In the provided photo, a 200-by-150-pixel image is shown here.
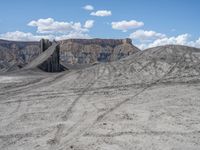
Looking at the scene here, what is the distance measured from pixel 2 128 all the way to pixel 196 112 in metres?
6.83

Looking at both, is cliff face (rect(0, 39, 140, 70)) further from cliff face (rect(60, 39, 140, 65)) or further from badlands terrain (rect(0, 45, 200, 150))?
badlands terrain (rect(0, 45, 200, 150))

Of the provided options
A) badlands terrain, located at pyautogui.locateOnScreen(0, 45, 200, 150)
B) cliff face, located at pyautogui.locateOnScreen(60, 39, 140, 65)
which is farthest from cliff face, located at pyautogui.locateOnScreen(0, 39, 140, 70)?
badlands terrain, located at pyautogui.locateOnScreen(0, 45, 200, 150)

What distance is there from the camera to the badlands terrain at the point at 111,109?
9.62 meters

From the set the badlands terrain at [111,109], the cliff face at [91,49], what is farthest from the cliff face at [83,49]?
the badlands terrain at [111,109]

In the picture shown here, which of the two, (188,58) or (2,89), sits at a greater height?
(188,58)

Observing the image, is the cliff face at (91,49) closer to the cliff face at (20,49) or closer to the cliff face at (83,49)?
the cliff face at (83,49)

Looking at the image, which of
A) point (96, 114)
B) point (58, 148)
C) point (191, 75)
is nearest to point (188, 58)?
point (191, 75)

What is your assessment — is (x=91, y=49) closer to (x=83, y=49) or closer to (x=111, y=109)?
(x=83, y=49)

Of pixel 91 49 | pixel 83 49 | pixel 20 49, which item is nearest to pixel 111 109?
pixel 83 49

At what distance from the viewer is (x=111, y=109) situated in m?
13.4

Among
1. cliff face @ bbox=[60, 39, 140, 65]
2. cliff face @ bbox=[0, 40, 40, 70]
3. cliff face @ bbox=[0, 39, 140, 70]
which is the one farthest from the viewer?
cliff face @ bbox=[60, 39, 140, 65]

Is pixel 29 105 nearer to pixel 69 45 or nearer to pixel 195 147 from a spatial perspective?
pixel 195 147

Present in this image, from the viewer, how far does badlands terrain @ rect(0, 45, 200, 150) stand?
9617 millimetres

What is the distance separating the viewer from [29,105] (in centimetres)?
1527
